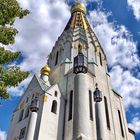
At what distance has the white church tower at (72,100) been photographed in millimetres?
14852

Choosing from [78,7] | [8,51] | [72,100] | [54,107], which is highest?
[78,7]

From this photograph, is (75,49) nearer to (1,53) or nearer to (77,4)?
(77,4)

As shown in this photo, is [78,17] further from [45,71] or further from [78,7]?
[45,71]

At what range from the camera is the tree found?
32.2 ft

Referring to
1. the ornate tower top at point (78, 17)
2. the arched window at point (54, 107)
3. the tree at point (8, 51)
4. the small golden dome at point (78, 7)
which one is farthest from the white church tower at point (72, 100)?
the small golden dome at point (78, 7)

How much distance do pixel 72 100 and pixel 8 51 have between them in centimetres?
1369

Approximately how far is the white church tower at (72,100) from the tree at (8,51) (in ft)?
14.1

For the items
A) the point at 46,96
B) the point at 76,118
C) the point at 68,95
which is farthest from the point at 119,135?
the point at 76,118

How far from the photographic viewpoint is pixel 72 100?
22922 mm

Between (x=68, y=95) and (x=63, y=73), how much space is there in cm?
382

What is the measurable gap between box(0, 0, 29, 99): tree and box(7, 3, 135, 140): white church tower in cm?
429

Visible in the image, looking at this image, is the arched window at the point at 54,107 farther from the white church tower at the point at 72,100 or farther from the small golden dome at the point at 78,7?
the small golden dome at the point at 78,7

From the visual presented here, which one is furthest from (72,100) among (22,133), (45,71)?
(45,71)

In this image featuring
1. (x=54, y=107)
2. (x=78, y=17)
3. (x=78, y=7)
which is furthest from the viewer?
(x=78, y=7)
